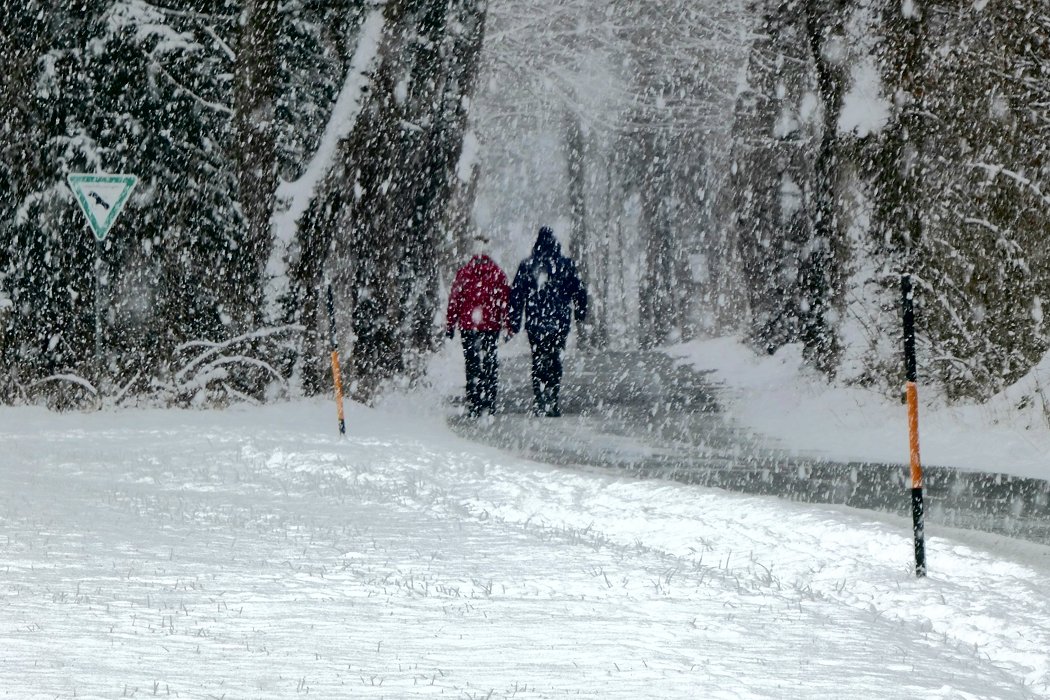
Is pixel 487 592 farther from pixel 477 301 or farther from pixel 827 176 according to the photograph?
pixel 827 176

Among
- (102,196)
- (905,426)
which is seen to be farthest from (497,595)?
(102,196)

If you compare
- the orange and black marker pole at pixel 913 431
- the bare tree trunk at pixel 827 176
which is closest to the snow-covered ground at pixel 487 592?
the orange and black marker pole at pixel 913 431

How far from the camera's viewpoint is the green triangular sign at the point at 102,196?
1875cm

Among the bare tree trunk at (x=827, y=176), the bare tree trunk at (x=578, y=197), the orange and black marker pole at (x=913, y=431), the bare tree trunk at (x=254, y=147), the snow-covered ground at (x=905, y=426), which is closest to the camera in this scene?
the orange and black marker pole at (x=913, y=431)

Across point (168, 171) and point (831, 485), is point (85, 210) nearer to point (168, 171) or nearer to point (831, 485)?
point (168, 171)

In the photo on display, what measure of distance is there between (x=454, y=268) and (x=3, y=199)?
525 inches

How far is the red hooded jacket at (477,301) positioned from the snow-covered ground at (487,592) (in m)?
5.74

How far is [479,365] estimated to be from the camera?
62.1 ft

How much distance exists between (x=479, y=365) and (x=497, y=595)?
37.9 feet

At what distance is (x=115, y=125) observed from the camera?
20828mm

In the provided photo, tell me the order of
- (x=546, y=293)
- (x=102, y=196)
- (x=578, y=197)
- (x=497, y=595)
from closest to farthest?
(x=497, y=595) → (x=546, y=293) → (x=102, y=196) → (x=578, y=197)

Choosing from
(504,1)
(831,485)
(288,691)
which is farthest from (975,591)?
(504,1)

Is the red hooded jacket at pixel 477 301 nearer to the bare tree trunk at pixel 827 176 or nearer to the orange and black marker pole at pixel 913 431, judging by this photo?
the bare tree trunk at pixel 827 176

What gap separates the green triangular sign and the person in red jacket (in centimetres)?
387
